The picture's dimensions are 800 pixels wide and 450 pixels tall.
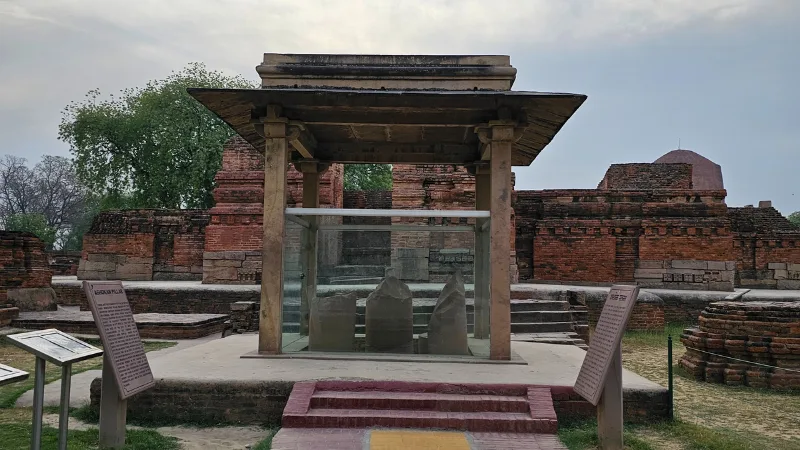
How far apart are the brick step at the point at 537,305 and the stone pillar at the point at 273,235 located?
462 centimetres

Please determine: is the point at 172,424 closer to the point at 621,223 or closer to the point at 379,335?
the point at 379,335

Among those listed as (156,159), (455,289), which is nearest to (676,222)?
(455,289)

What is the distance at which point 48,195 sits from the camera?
140 ft

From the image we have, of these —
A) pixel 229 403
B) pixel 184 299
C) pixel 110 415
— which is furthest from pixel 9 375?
pixel 184 299

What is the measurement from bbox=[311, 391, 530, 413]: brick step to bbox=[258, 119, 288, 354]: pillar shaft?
1512 millimetres

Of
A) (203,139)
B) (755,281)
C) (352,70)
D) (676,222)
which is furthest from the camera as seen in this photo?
(203,139)

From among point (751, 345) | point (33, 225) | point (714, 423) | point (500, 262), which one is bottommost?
point (714, 423)

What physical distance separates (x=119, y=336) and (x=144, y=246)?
15.5m

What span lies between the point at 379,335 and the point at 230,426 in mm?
2331

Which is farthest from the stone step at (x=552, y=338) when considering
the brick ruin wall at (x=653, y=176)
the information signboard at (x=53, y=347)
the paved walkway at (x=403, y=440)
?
the brick ruin wall at (x=653, y=176)

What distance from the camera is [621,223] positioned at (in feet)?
52.5

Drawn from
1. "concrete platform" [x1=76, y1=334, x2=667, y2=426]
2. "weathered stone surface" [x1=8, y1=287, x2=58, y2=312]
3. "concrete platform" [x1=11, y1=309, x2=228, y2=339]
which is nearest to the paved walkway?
"concrete platform" [x1=76, y1=334, x2=667, y2=426]

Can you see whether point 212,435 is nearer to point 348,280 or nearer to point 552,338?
point 348,280

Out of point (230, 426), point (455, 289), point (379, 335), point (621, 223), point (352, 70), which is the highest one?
point (352, 70)
